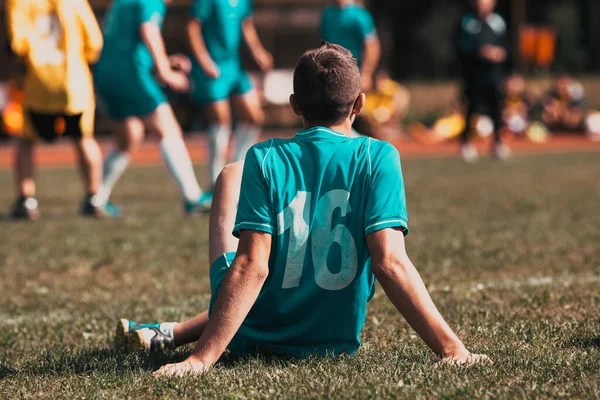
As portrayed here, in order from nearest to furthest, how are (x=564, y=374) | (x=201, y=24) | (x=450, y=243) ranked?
1. (x=564, y=374)
2. (x=450, y=243)
3. (x=201, y=24)

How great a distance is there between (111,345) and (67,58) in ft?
15.9

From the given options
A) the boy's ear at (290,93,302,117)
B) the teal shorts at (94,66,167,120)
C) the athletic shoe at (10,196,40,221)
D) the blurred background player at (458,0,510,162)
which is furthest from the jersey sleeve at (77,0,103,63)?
the blurred background player at (458,0,510,162)

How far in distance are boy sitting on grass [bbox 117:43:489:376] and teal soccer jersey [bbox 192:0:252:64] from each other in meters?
6.94

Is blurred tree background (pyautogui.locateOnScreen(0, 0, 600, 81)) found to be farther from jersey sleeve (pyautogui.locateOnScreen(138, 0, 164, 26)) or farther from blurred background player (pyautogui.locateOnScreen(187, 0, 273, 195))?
jersey sleeve (pyautogui.locateOnScreen(138, 0, 164, 26))

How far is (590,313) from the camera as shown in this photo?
4145 millimetres

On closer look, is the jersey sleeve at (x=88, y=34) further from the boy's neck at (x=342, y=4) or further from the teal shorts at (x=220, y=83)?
the boy's neck at (x=342, y=4)

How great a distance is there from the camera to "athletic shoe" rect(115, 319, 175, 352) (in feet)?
12.2

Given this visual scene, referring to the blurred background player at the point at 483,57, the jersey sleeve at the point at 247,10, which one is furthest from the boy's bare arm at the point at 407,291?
the blurred background player at the point at 483,57

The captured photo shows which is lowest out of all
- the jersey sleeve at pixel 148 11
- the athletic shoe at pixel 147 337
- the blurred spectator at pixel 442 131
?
the blurred spectator at pixel 442 131

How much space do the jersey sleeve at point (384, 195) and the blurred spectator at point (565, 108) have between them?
2266cm

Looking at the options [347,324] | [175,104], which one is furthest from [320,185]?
[175,104]

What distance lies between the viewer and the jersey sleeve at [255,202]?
10.1 ft

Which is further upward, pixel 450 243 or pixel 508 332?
pixel 508 332

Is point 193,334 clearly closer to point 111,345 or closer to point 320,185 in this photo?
point 111,345
